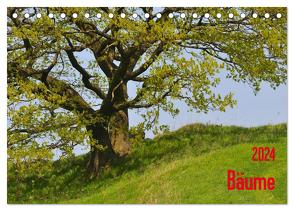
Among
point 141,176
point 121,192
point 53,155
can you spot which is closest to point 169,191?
point 121,192

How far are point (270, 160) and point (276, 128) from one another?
2551 mm

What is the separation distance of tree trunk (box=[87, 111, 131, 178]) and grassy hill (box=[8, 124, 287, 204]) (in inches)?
12.9

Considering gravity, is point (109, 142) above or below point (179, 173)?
above

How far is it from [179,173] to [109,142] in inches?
171

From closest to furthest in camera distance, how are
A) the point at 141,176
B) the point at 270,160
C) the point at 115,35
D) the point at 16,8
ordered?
1. the point at 270,160
2. the point at 16,8
3. the point at 115,35
4. the point at 141,176

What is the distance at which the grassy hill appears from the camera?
14.3 m

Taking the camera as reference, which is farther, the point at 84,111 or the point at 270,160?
the point at 84,111

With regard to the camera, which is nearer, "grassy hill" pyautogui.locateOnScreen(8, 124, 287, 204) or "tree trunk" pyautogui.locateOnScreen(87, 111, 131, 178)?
"grassy hill" pyautogui.locateOnScreen(8, 124, 287, 204)

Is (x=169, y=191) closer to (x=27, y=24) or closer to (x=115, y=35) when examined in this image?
(x=115, y=35)

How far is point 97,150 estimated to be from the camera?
20.5 m

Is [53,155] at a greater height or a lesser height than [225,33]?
lesser

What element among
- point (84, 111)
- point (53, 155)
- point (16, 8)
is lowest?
point (53, 155)

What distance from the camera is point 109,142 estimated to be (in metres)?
20.4

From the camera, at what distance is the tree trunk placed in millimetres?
20125
